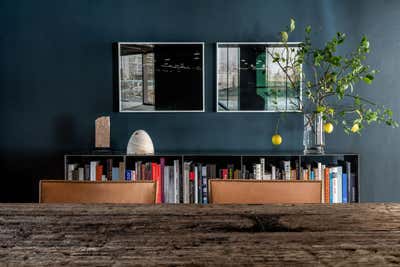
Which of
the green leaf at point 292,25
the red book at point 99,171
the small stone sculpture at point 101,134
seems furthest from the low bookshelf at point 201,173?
the green leaf at point 292,25

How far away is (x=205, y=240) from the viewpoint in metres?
0.79

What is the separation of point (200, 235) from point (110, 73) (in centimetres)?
241

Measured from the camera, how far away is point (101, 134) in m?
2.85

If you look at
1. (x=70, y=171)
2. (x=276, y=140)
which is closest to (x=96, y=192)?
(x=70, y=171)

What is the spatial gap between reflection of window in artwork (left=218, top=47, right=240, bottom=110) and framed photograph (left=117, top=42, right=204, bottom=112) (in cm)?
15

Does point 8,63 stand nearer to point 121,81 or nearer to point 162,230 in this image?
point 121,81

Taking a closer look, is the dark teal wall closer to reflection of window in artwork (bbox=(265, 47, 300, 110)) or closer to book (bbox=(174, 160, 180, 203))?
reflection of window in artwork (bbox=(265, 47, 300, 110))

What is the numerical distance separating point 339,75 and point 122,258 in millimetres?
2694

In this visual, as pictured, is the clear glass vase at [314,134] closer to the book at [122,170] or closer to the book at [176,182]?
the book at [176,182]

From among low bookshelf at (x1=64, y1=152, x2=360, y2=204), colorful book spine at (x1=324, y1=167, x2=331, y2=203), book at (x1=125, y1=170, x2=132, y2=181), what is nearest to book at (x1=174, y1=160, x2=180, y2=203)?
low bookshelf at (x1=64, y1=152, x2=360, y2=204)

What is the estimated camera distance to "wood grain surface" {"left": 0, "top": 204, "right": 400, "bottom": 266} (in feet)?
2.27

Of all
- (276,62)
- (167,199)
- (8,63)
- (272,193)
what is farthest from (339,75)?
(8,63)

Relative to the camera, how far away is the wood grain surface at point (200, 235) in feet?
2.27

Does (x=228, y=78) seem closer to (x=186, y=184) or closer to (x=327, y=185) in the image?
(x=186, y=184)
